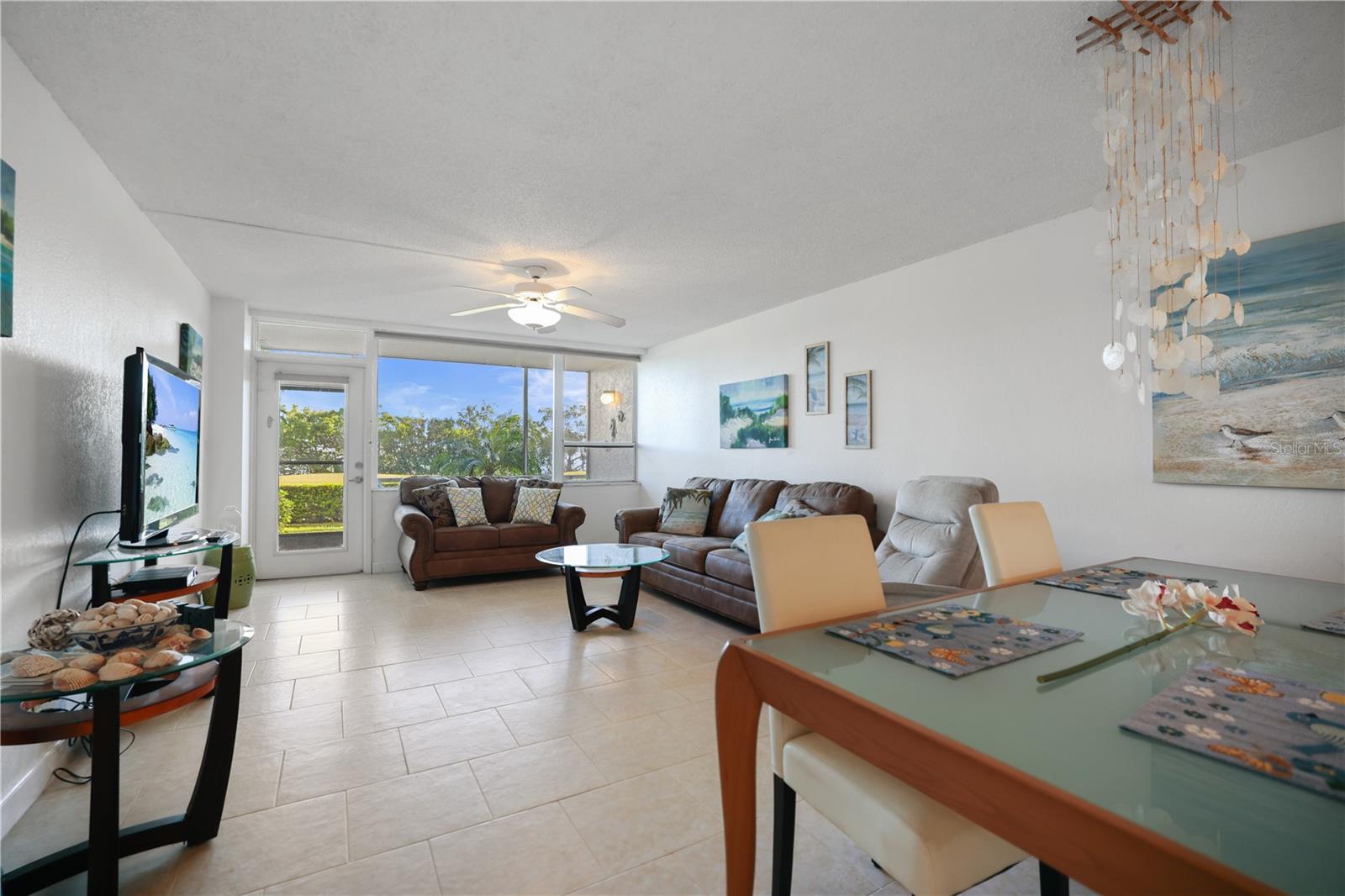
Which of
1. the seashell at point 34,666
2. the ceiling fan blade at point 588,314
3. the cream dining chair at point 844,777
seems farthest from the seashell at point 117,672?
the ceiling fan blade at point 588,314

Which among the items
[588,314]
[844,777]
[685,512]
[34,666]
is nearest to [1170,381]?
[844,777]

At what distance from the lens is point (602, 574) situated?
391 centimetres

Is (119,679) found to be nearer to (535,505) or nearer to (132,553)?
(132,553)

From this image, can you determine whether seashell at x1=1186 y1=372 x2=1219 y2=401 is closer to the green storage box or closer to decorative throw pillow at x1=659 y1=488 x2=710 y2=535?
decorative throw pillow at x1=659 y1=488 x2=710 y2=535

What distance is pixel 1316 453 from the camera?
7.90ft

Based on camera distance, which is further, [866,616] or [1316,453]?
[1316,453]

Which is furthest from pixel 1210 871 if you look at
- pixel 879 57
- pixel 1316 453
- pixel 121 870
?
pixel 1316 453

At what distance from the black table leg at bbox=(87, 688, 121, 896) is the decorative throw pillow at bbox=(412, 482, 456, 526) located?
4082 millimetres

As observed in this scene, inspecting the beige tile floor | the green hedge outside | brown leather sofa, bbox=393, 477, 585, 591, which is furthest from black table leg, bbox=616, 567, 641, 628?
the green hedge outside

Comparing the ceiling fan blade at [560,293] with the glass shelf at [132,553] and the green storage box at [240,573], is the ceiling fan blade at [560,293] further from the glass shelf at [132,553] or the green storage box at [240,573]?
the green storage box at [240,573]

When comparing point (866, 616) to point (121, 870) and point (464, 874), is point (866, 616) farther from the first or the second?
point (121, 870)

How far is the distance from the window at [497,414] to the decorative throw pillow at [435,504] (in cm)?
75

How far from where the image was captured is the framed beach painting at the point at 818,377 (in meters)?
4.77

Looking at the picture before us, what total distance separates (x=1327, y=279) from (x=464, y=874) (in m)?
3.72
